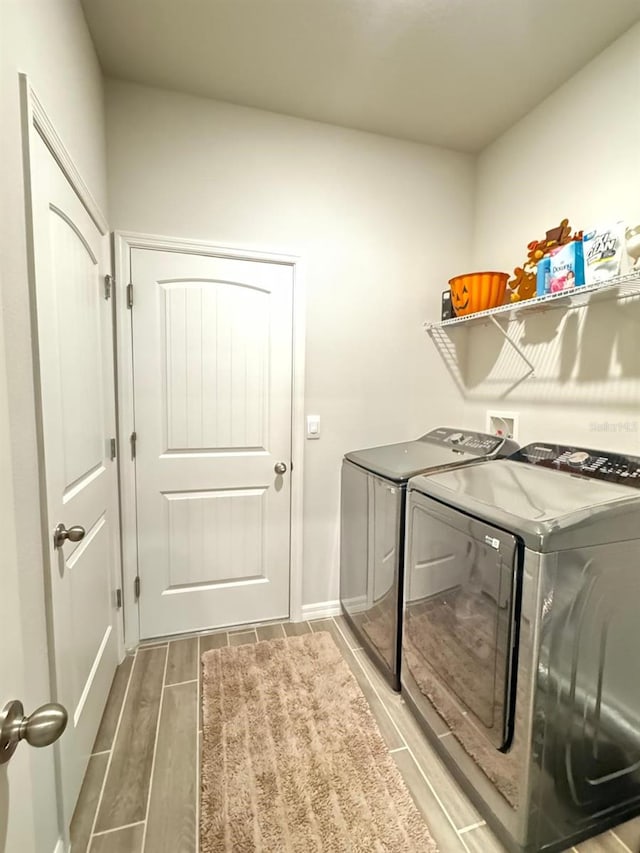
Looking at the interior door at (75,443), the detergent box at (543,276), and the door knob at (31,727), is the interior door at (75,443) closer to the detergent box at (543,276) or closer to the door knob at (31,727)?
the door knob at (31,727)

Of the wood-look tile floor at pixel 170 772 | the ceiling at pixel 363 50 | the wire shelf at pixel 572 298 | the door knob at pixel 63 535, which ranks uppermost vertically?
the ceiling at pixel 363 50

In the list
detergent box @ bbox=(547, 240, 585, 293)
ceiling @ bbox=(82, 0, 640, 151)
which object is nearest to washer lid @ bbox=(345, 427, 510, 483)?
detergent box @ bbox=(547, 240, 585, 293)

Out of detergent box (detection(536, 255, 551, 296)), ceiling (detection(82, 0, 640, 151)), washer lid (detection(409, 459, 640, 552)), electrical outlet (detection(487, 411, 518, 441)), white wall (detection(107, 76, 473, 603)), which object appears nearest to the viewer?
washer lid (detection(409, 459, 640, 552))

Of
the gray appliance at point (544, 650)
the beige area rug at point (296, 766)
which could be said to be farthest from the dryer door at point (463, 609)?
the beige area rug at point (296, 766)

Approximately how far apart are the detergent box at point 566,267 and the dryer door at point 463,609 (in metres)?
0.99

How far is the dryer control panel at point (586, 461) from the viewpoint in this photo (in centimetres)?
133

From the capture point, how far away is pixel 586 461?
59.4 inches

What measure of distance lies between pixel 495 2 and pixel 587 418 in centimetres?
158

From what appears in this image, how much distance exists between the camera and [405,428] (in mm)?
2355

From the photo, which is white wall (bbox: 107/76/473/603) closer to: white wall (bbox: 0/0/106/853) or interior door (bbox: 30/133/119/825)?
interior door (bbox: 30/133/119/825)

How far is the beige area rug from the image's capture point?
117 centimetres

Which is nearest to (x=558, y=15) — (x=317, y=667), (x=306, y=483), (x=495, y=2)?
(x=495, y=2)

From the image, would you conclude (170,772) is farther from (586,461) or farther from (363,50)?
(363,50)

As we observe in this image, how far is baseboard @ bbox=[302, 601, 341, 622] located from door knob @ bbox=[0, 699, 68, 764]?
1.88 m
